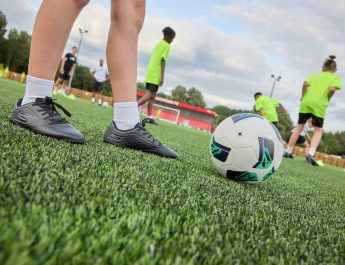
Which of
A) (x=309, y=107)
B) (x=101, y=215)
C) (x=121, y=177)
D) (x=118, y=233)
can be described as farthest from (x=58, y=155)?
(x=309, y=107)

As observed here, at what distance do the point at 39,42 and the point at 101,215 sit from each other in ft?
4.63

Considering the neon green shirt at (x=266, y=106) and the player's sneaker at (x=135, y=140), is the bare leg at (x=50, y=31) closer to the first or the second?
the player's sneaker at (x=135, y=140)

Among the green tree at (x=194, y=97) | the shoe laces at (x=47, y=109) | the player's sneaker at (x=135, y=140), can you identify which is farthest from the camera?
the green tree at (x=194, y=97)

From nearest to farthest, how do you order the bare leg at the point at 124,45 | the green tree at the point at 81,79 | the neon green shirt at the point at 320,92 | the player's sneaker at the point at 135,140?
the bare leg at the point at 124,45
the player's sneaker at the point at 135,140
the neon green shirt at the point at 320,92
the green tree at the point at 81,79

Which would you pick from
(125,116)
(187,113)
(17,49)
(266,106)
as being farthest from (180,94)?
(125,116)

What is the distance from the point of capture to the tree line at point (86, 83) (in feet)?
171

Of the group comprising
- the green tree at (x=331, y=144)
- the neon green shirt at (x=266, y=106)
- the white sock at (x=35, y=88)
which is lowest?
the white sock at (x=35, y=88)

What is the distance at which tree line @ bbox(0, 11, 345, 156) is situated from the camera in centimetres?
5212

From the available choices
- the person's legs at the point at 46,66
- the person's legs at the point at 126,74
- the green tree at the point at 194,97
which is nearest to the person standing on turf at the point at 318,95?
the person's legs at the point at 126,74

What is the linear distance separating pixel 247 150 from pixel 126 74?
40.4 inches

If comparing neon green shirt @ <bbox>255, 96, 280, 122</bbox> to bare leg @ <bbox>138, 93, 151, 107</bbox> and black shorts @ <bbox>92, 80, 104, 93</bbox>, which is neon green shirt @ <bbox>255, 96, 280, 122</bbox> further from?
black shorts @ <bbox>92, 80, 104, 93</bbox>

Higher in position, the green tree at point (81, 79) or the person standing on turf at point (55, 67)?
the green tree at point (81, 79)

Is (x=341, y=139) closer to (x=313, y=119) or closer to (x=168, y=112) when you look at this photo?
(x=168, y=112)

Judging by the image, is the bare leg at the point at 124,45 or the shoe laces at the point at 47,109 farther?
the bare leg at the point at 124,45
